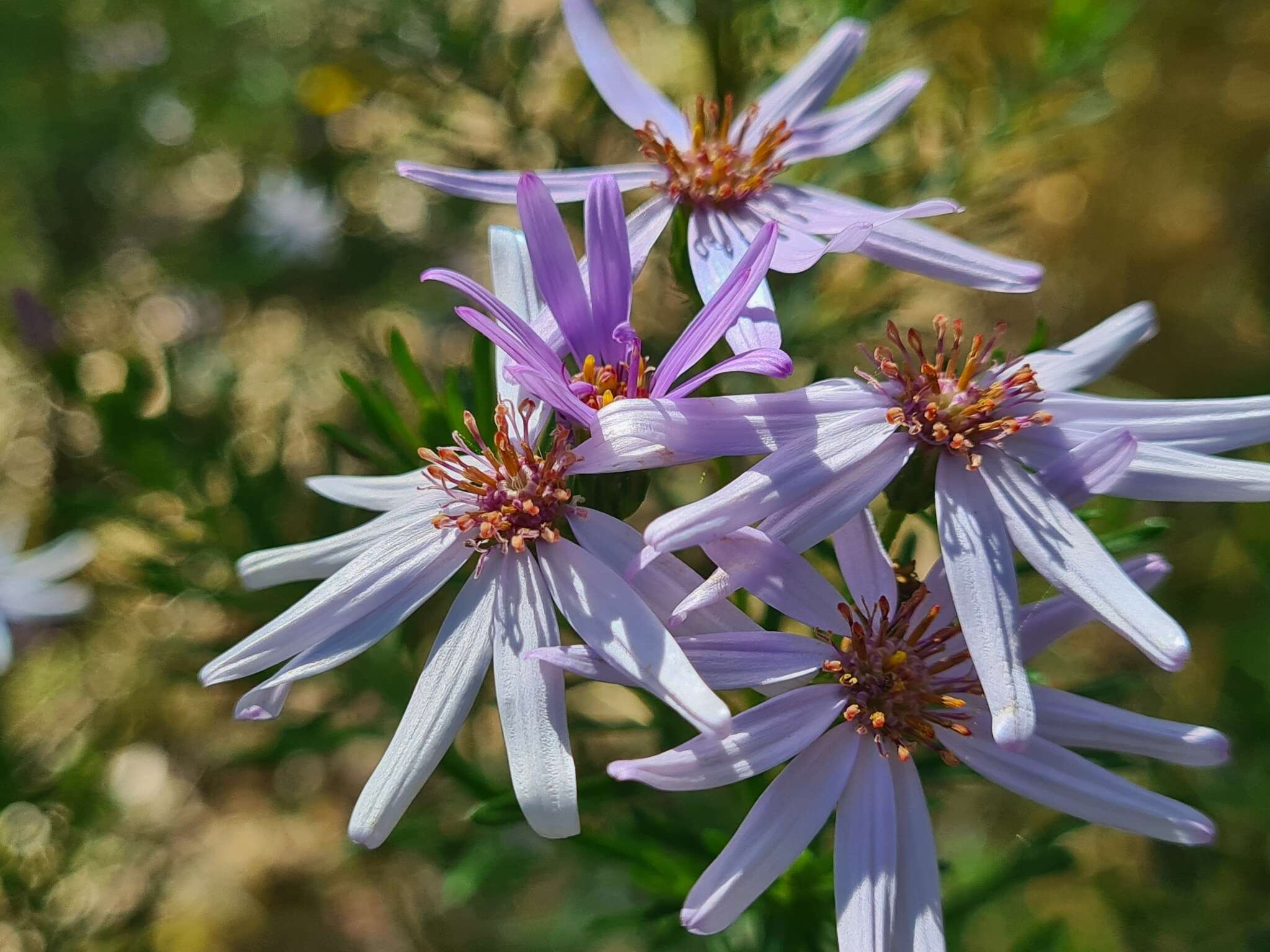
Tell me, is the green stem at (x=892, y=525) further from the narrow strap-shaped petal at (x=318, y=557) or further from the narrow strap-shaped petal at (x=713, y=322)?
the narrow strap-shaped petal at (x=318, y=557)

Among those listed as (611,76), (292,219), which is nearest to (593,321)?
(611,76)

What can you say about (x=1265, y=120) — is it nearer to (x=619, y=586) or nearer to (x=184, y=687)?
(x=619, y=586)

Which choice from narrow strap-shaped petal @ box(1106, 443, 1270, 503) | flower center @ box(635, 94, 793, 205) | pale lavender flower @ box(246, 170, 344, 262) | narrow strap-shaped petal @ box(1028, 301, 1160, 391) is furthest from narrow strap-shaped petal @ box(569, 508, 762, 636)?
pale lavender flower @ box(246, 170, 344, 262)

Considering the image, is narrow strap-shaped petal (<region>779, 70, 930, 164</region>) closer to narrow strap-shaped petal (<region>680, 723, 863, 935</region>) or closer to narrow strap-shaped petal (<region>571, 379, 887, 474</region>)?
narrow strap-shaped petal (<region>571, 379, 887, 474</region>)

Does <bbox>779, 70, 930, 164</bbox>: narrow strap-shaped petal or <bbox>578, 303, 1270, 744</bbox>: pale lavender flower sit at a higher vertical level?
<bbox>779, 70, 930, 164</bbox>: narrow strap-shaped petal

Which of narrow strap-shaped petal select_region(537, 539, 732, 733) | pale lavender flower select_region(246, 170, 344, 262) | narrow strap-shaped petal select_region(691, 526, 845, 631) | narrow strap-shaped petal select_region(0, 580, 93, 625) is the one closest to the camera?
narrow strap-shaped petal select_region(537, 539, 732, 733)

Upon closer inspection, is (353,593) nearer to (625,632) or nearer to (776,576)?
(625,632)

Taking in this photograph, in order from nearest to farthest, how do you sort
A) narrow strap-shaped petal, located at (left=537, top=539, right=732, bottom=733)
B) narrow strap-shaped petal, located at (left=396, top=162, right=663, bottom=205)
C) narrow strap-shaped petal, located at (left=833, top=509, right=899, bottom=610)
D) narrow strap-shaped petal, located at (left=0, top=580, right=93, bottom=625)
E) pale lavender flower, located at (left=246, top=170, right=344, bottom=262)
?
narrow strap-shaped petal, located at (left=537, top=539, right=732, bottom=733) → narrow strap-shaped petal, located at (left=833, top=509, right=899, bottom=610) → narrow strap-shaped petal, located at (left=396, top=162, right=663, bottom=205) → narrow strap-shaped petal, located at (left=0, top=580, right=93, bottom=625) → pale lavender flower, located at (left=246, top=170, right=344, bottom=262)

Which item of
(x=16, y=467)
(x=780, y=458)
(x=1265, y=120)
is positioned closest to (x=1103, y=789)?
(x=780, y=458)
